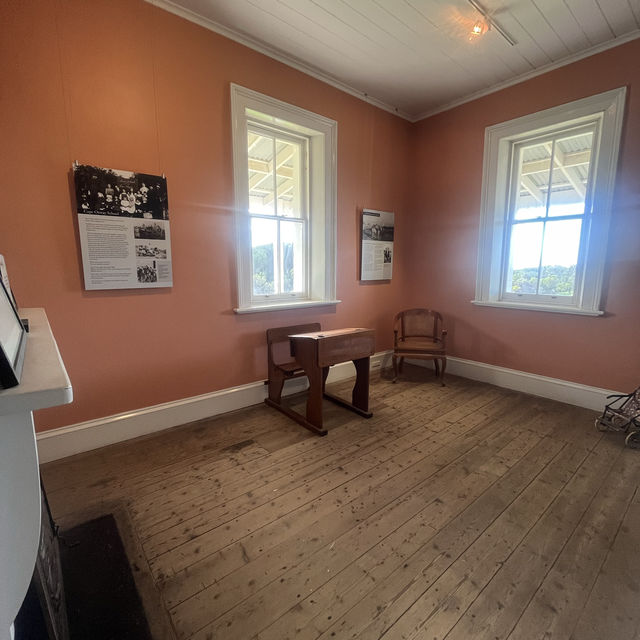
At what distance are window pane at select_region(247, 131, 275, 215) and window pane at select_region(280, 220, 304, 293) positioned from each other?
0.80 ft

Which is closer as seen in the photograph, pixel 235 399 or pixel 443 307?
pixel 235 399

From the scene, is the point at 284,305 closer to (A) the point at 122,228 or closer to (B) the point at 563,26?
(A) the point at 122,228

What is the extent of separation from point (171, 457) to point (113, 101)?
7.54 feet

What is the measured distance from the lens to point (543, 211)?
311 centimetres

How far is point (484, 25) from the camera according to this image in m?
2.38

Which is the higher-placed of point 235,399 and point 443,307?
point 443,307

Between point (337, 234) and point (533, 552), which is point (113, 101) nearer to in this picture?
point (337, 234)

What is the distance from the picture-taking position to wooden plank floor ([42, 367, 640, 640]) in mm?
1222

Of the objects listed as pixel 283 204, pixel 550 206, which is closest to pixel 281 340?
pixel 283 204

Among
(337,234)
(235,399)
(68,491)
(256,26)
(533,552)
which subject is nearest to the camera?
(533,552)

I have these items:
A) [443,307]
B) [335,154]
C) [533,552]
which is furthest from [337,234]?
[533,552]

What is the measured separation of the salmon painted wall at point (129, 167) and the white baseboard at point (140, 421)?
2.5 inches

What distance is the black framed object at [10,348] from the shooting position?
0.61 metres

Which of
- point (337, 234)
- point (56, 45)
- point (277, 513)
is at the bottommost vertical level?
point (277, 513)
